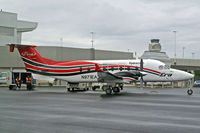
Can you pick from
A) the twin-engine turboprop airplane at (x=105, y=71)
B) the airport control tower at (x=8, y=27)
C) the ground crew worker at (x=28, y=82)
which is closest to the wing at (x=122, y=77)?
the twin-engine turboprop airplane at (x=105, y=71)

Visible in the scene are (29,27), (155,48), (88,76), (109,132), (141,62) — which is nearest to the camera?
(109,132)

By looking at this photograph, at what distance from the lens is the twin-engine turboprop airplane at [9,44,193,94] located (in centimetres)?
2851

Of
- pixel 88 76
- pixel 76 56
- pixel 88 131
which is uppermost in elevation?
pixel 76 56

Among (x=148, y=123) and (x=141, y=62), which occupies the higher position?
(x=141, y=62)

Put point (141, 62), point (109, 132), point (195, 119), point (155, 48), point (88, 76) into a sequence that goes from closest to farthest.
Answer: point (109, 132) → point (195, 119) → point (141, 62) → point (88, 76) → point (155, 48)

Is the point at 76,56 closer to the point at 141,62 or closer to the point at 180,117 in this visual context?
the point at 141,62

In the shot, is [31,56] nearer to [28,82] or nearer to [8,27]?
[28,82]

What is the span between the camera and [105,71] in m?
28.9

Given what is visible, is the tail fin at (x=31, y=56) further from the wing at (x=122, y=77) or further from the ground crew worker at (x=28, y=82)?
the wing at (x=122, y=77)

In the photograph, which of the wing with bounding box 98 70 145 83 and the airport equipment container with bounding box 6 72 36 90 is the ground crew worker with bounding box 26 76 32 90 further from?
the wing with bounding box 98 70 145 83

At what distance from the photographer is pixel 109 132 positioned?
9.70 meters

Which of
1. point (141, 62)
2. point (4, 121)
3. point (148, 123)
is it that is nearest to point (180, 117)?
point (148, 123)

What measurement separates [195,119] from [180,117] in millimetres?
765

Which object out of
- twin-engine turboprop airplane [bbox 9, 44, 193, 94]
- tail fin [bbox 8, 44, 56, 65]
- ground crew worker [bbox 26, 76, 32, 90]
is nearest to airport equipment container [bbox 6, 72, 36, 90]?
ground crew worker [bbox 26, 76, 32, 90]
